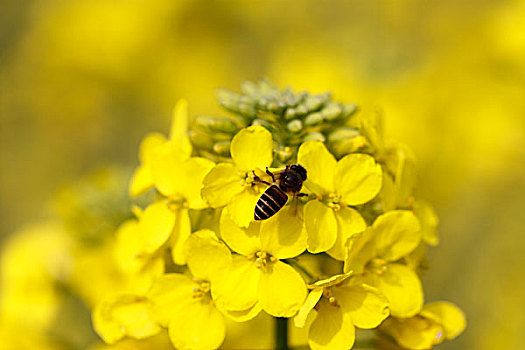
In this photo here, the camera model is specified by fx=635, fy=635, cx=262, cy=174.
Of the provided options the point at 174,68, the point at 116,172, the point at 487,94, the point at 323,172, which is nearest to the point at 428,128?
the point at 487,94

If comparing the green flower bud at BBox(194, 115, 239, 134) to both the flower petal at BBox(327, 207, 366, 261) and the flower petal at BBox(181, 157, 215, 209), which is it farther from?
the flower petal at BBox(327, 207, 366, 261)

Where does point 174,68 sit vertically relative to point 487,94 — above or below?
above

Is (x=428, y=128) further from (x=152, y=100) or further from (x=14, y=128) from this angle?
(x=14, y=128)

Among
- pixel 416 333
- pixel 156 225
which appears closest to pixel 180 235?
pixel 156 225

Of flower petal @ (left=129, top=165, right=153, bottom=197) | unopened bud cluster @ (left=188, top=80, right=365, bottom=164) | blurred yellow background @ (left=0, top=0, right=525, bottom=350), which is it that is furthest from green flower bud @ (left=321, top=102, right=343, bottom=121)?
blurred yellow background @ (left=0, top=0, right=525, bottom=350)

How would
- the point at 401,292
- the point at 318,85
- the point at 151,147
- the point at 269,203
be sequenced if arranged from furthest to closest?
1. the point at 318,85
2. the point at 151,147
3. the point at 401,292
4. the point at 269,203

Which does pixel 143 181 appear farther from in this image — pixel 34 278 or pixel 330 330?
pixel 34 278
